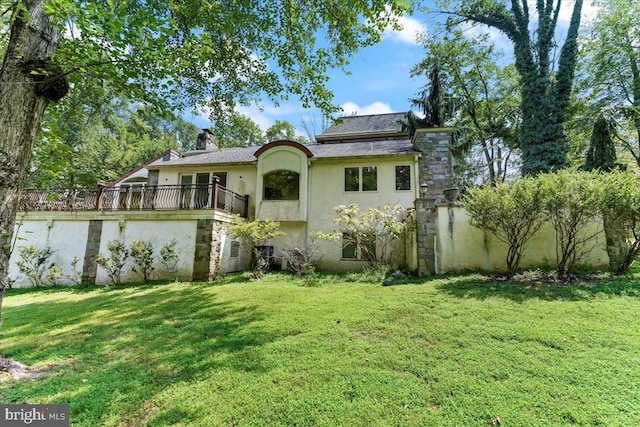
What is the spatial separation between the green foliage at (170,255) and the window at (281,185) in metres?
4.30

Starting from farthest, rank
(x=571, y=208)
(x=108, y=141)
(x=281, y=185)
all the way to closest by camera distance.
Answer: (x=108, y=141), (x=281, y=185), (x=571, y=208)

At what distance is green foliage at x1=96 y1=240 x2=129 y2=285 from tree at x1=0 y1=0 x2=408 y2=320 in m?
5.78

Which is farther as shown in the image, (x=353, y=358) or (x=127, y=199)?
(x=127, y=199)

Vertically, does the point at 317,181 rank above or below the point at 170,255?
above

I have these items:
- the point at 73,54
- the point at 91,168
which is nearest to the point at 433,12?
the point at 73,54

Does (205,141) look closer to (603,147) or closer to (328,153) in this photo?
(328,153)

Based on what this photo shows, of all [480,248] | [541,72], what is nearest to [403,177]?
[480,248]

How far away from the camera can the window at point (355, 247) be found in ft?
36.6

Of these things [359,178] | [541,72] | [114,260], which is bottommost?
[114,260]

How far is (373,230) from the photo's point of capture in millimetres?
10164

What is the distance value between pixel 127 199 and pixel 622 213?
16104 millimetres

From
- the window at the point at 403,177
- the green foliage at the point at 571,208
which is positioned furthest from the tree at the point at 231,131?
the green foliage at the point at 571,208

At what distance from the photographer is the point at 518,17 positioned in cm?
1397

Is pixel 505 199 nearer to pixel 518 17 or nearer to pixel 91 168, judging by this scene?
pixel 518 17
